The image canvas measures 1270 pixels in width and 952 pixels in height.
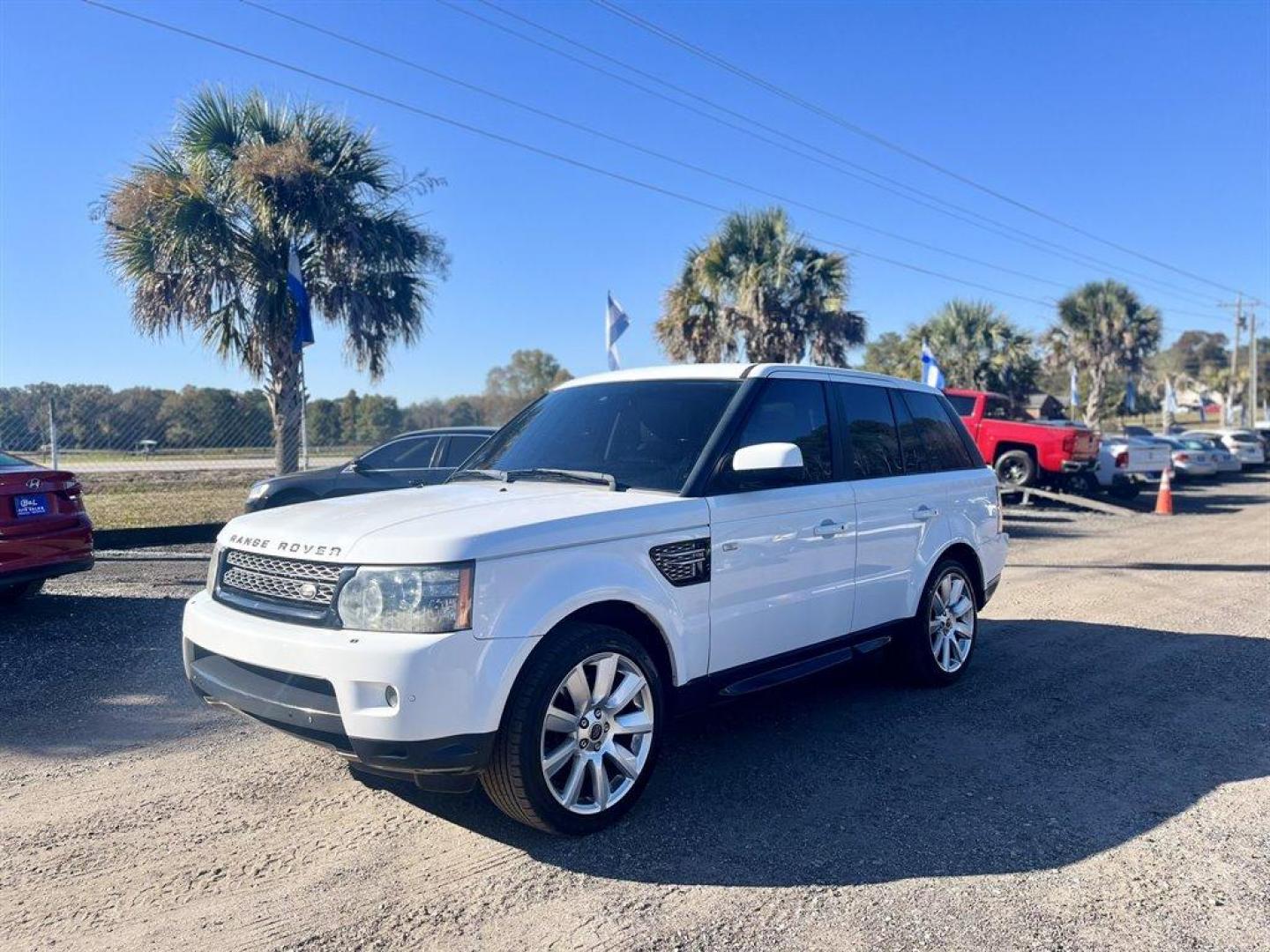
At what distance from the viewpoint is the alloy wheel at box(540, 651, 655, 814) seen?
362 cm

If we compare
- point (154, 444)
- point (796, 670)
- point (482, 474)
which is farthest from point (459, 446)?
point (796, 670)

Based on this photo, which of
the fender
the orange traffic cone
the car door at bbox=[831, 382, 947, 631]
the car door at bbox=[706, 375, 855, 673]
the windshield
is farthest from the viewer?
the orange traffic cone

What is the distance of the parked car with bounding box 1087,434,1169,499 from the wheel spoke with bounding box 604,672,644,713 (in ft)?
60.4

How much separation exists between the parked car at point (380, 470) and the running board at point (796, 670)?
615 cm

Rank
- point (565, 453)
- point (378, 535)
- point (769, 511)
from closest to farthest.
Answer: point (378, 535) → point (769, 511) → point (565, 453)

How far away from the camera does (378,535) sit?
3500 mm

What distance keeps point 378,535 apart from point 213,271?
1204 cm

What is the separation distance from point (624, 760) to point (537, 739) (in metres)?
0.49

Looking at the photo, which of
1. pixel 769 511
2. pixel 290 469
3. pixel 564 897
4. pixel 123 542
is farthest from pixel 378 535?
pixel 290 469

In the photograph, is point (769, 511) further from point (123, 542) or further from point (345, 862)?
point (123, 542)

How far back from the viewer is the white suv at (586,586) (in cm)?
334

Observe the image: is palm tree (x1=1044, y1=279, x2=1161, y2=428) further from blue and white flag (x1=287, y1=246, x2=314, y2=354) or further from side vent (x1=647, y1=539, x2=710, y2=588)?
side vent (x1=647, y1=539, x2=710, y2=588)

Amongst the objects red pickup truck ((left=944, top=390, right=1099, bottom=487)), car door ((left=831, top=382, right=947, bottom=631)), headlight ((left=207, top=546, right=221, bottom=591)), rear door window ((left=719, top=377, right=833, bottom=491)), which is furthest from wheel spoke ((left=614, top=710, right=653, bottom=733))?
red pickup truck ((left=944, top=390, right=1099, bottom=487))

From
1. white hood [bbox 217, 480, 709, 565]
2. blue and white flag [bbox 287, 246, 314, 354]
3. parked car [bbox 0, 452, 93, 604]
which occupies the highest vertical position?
blue and white flag [bbox 287, 246, 314, 354]
